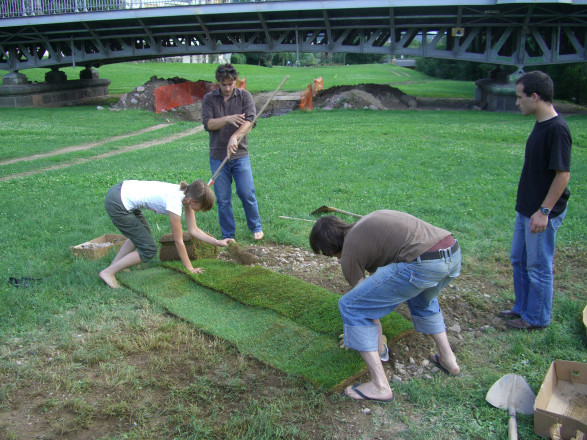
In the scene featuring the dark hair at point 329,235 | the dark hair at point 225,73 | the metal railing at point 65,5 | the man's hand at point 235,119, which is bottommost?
the dark hair at point 329,235

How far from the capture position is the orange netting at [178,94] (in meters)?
25.2

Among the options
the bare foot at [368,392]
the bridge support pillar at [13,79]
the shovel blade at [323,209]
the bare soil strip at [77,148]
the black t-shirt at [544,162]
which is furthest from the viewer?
the bridge support pillar at [13,79]

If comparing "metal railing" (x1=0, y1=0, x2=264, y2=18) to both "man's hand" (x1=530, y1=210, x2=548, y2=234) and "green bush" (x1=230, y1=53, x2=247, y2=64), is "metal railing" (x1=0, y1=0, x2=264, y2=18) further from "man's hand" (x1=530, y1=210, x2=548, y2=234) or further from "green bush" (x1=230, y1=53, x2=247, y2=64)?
"green bush" (x1=230, y1=53, x2=247, y2=64)

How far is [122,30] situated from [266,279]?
2761 centimetres

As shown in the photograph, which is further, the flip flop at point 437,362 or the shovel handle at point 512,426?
the flip flop at point 437,362

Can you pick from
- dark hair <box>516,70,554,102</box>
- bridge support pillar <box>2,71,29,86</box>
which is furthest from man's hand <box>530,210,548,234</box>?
bridge support pillar <box>2,71,29,86</box>

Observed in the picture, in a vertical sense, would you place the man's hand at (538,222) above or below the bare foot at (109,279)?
above

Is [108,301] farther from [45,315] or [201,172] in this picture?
[201,172]

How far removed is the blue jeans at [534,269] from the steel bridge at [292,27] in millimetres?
19719

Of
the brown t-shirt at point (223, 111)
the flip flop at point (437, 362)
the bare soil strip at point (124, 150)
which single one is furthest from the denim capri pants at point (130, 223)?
the bare soil strip at point (124, 150)

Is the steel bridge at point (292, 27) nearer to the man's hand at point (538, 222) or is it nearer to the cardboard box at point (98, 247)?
the man's hand at point (538, 222)

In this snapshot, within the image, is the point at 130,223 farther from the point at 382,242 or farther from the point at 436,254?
the point at 436,254

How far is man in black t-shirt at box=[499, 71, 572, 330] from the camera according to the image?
4.00m

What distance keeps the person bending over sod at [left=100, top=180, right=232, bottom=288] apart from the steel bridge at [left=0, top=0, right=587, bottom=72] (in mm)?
20552
